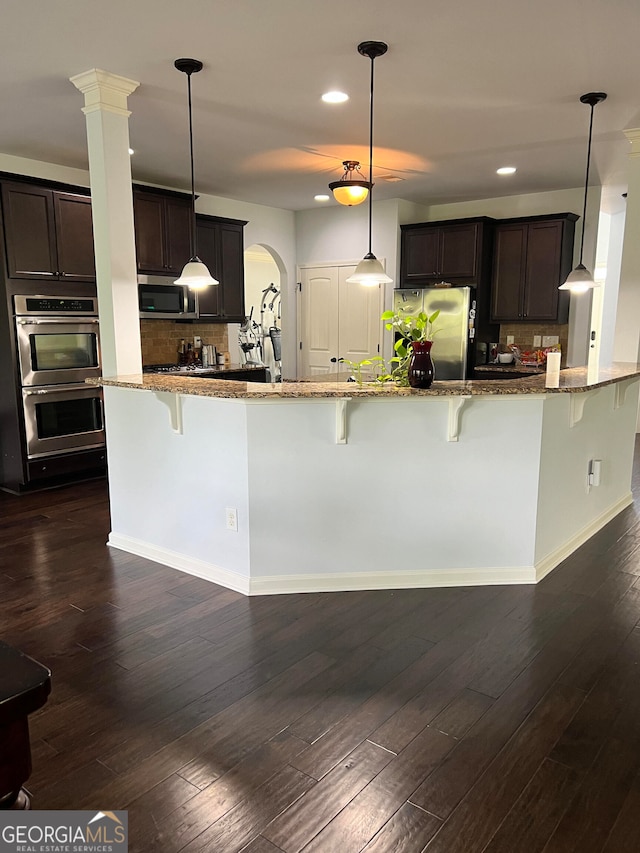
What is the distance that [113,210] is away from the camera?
3.54 m

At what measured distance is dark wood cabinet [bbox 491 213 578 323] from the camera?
6.28 m

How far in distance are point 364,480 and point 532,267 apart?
13.8 ft

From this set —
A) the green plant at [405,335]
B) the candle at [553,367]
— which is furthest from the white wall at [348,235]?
the green plant at [405,335]

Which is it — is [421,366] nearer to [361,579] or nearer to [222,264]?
[361,579]

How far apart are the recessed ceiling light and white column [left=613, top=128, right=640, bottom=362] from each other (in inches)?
83.6

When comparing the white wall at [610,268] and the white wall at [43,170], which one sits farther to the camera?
the white wall at [610,268]

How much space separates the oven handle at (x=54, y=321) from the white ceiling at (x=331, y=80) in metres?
1.29

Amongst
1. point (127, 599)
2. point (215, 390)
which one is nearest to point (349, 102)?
point (215, 390)

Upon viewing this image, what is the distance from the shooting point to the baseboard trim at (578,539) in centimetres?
344

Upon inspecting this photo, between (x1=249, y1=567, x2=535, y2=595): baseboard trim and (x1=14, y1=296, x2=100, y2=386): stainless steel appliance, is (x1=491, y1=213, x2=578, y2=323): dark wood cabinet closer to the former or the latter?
(x1=249, y1=567, x2=535, y2=595): baseboard trim

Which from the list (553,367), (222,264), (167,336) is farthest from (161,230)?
(553,367)

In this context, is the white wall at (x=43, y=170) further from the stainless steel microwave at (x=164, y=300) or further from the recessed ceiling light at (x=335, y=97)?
the recessed ceiling light at (x=335, y=97)

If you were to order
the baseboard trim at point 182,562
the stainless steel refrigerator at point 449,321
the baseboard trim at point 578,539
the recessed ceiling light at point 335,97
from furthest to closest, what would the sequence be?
the stainless steel refrigerator at point 449,321 < the recessed ceiling light at point 335,97 < the baseboard trim at point 578,539 < the baseboard trim at point 182,562

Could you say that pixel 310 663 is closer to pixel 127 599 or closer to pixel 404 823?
pixel 404 823
